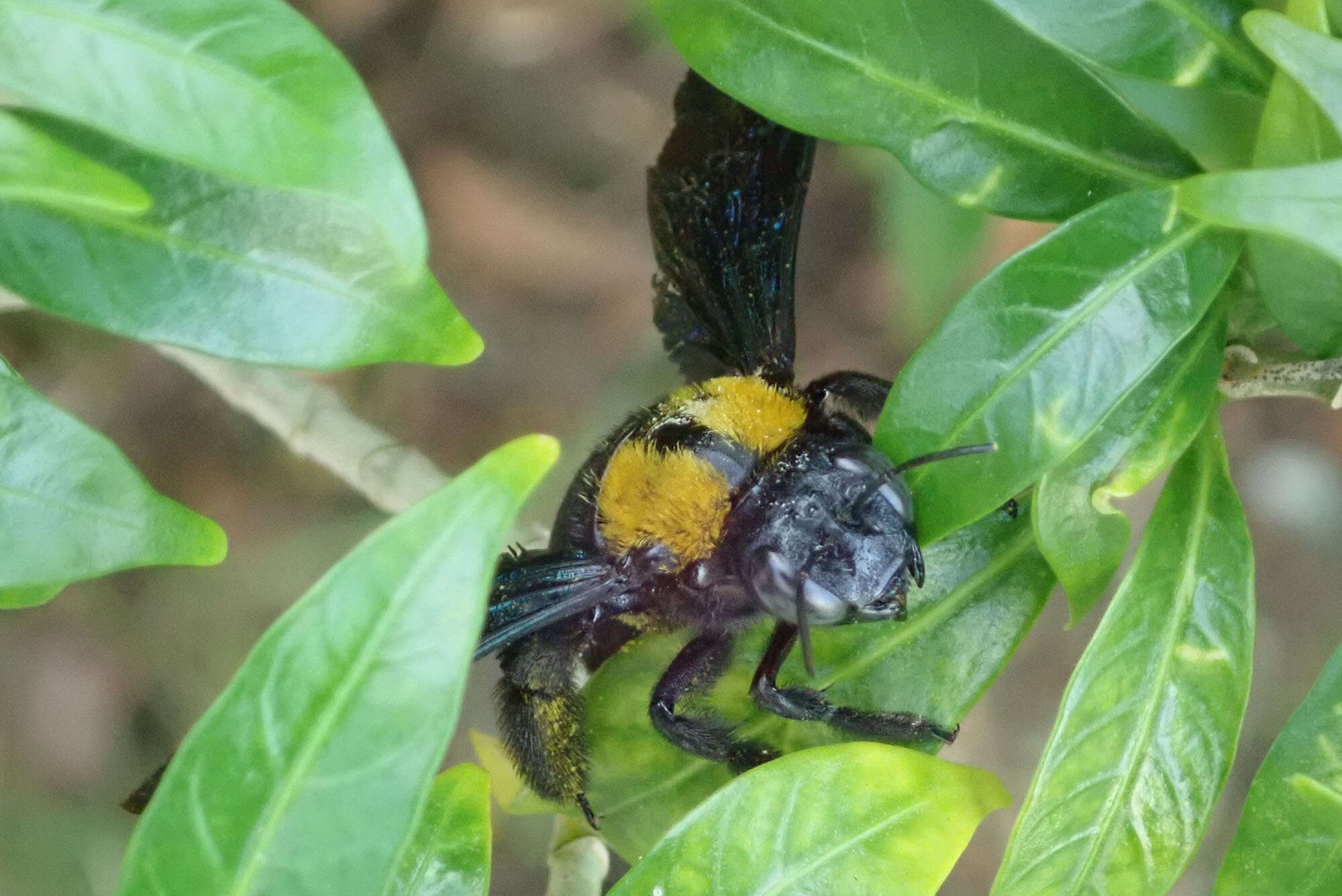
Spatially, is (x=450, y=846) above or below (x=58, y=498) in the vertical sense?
below

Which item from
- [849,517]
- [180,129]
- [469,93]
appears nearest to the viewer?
[180,129]

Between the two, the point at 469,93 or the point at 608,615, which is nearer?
the point at 608,615

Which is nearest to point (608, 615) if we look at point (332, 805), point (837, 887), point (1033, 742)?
point (837, 887)

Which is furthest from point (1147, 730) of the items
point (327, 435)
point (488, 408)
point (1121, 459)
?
point (488, 408)

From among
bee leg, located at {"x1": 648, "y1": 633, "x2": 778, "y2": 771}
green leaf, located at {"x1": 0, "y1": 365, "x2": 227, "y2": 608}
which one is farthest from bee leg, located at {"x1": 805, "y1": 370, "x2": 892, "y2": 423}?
green leaf, located at {"x1": 0, "y1": 365, "x2": 227, "y2": 608}

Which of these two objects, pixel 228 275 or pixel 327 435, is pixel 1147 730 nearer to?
pixel 228 275

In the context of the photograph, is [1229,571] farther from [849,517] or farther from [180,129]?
[180,129]

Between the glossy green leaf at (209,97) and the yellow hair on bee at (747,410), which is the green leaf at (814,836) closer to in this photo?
the yellow hair on bee at (747,410)
